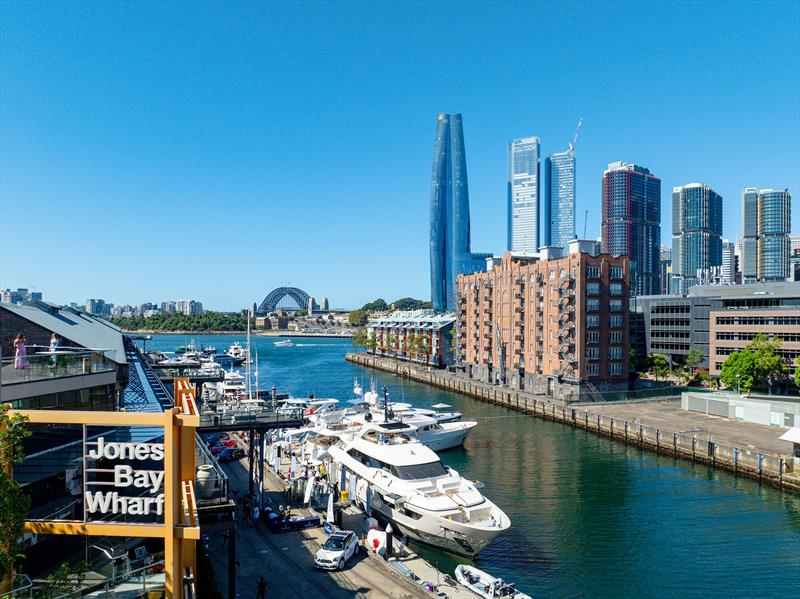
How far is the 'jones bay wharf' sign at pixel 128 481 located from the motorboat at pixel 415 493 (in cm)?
1577

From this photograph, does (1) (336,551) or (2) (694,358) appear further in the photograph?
(2) (694,358)

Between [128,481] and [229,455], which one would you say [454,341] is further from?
[128,481]

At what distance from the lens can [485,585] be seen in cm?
2130

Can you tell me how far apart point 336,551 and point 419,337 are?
93.0 meters

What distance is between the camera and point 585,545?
2805cm

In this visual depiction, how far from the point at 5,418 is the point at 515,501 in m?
28.6

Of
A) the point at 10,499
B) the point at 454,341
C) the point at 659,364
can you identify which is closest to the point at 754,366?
the point at 659,364

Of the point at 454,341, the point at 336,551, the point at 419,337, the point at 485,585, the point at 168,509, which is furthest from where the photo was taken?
the point at 419,337

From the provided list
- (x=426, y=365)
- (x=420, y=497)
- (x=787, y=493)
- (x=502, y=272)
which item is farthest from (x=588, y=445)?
(x=426, y=365)

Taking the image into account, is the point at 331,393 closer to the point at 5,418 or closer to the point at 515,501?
the point at 515,501

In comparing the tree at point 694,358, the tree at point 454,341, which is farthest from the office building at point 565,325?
the tree at point 454,341

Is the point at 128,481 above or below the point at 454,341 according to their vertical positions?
above

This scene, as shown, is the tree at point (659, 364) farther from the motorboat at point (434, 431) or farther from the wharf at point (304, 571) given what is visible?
the wharf at point (304, 571)

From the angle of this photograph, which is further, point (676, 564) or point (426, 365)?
point (426, 365)
